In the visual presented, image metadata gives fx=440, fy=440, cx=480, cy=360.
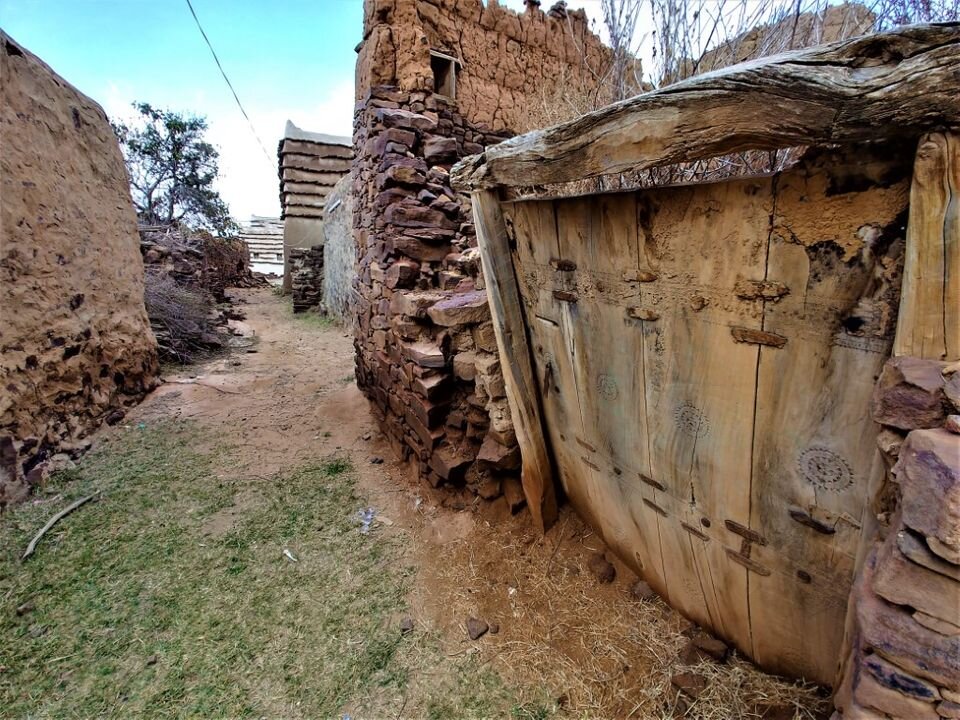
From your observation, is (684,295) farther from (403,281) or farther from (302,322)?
(302,322)

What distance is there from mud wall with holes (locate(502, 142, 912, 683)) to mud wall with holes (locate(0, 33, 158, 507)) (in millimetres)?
3421

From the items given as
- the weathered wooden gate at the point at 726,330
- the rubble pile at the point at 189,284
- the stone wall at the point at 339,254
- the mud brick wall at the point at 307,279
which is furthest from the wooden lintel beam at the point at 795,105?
the mud brick wall at the point at 307,279

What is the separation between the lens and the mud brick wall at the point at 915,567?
77 centimetres

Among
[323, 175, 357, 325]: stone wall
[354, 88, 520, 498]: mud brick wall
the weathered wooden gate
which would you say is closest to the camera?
the weathered wooden gate

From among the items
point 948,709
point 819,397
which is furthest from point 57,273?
point 948,709

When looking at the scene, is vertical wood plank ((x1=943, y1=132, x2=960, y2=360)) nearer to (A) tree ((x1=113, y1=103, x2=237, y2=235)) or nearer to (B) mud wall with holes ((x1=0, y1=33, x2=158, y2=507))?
(B) mud wall with holes ((x1=0, y1=33, x2=158, y2=507))

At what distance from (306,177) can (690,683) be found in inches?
458

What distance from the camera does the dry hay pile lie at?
4.99 ft

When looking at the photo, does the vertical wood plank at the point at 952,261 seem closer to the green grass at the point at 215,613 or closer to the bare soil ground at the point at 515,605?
the bare soil ground at the point at 515,605

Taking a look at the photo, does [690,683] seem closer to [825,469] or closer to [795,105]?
[825,469]

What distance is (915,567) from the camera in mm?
811

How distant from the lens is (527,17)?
3543mm

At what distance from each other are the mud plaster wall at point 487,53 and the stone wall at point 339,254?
151 inches

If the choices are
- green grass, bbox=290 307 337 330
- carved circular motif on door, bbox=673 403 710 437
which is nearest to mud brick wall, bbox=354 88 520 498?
carved circular motif on door, bbox=673 403 710 437
